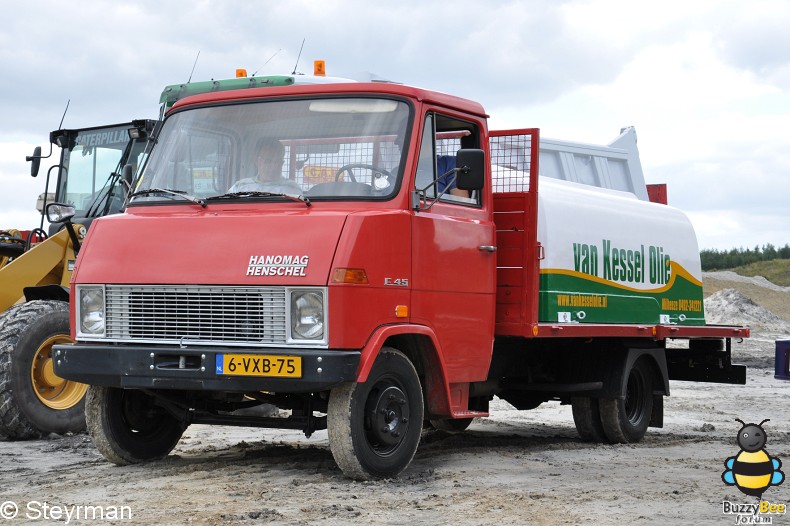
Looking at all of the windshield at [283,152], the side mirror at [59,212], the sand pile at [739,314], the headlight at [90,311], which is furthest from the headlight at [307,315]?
the sand pile at [739,314]

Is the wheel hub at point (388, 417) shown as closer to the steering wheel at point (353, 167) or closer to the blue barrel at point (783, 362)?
the steering wheel at point (353, 167)

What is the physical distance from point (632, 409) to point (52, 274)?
6139 millimetres

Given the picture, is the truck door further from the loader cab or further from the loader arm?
the loader cab

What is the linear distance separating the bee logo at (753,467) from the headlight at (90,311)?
4339 millimetres

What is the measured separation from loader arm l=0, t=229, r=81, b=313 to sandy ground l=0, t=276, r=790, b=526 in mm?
1812

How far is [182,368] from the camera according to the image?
7777mm

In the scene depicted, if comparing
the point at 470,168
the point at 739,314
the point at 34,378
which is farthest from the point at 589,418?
the point at 739,314

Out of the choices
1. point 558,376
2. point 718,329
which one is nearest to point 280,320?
point 558,376

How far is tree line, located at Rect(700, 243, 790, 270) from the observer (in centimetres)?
6725

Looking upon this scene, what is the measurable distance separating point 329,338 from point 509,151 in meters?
3.25

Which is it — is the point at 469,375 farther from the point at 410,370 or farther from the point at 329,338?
the point at 329,338

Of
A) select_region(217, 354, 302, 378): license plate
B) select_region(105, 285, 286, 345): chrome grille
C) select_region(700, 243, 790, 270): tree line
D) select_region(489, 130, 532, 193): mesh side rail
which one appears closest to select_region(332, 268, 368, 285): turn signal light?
select_region(105, 285, 286, 345): chrome grille

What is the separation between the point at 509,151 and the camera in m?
10.1

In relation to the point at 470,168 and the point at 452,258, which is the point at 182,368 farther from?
the point at 470,168
